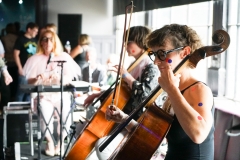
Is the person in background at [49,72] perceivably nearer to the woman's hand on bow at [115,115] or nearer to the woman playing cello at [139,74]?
the woman playing cello at [139,74]

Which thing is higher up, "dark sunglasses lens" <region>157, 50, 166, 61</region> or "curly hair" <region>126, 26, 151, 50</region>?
"curly hair" <region>126, 26, 151, 50</region>

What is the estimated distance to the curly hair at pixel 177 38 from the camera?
183cm

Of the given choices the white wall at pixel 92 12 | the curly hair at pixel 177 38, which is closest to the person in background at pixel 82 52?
the white wall at pixel 92 12

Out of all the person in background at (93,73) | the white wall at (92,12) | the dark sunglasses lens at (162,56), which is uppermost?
the white wall at (92,12)

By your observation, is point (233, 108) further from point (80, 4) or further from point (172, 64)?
point (80, 4)

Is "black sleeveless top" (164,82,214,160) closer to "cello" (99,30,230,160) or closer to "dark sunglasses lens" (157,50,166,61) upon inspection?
"cello" (99,30,230,160)

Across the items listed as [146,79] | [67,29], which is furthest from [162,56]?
[67,29]

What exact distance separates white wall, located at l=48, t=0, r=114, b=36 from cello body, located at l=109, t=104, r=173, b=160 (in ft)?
18.7

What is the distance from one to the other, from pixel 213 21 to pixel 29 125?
2.22 m

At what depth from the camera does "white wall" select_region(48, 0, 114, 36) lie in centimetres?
757

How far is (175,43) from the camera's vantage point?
5.98 feet

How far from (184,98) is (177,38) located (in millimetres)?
323

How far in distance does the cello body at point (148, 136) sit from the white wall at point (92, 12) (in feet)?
18.7

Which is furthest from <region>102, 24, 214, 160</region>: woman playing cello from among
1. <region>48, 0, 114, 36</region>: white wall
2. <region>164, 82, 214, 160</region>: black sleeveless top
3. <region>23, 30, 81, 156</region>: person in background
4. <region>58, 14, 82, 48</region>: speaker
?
<region>58, 14, 82, 48</region>: speaker
